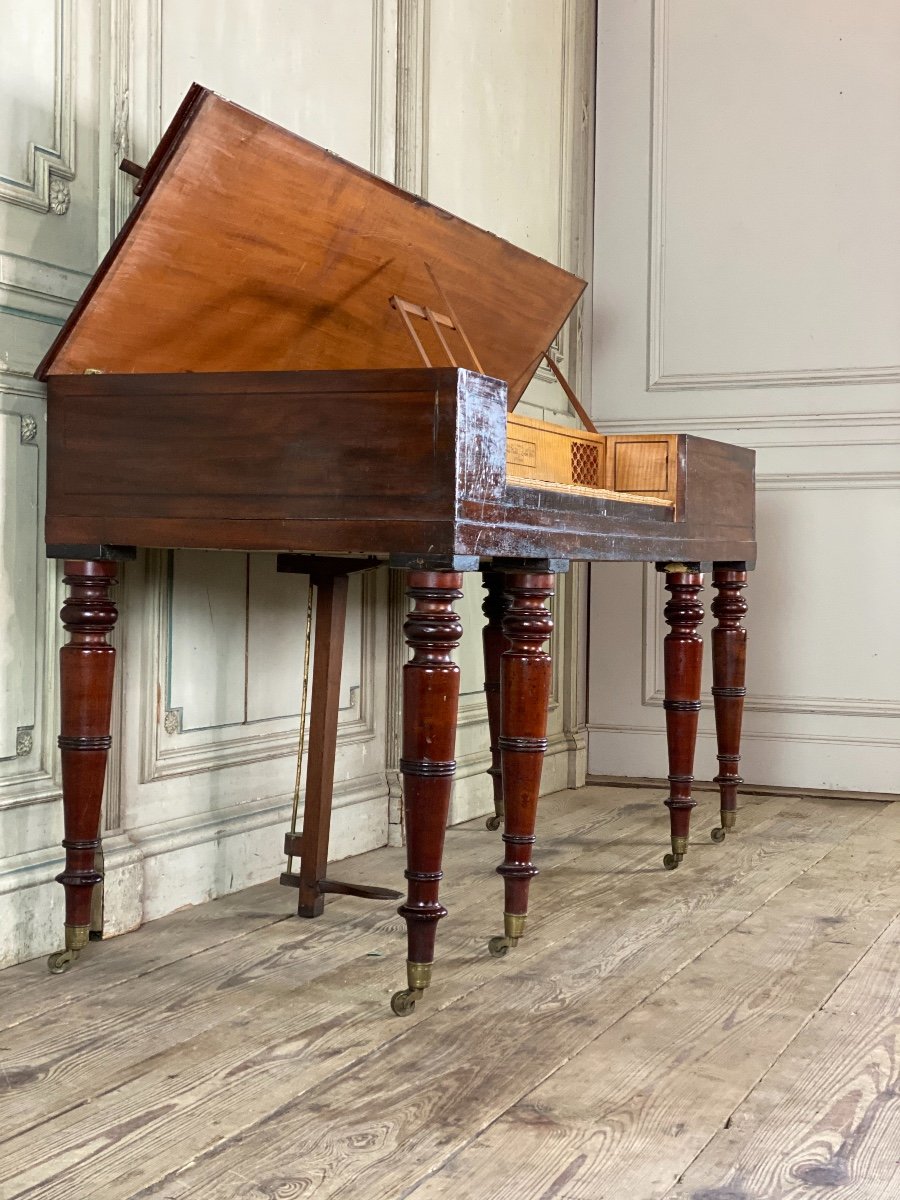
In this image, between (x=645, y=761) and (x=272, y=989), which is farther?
(x=645, y=761)

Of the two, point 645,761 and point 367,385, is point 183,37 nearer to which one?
point 367,385

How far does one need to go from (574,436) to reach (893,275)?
1.45 meters

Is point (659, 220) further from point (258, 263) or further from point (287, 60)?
point (258, 263)

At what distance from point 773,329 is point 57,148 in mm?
2575

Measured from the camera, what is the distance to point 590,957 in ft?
7.75

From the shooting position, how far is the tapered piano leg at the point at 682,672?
3176mm

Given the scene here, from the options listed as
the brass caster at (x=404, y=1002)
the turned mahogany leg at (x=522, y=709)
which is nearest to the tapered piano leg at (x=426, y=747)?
the brass caster at (x=404, y=1002)

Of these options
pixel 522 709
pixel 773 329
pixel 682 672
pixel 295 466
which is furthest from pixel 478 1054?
pixel 773 329

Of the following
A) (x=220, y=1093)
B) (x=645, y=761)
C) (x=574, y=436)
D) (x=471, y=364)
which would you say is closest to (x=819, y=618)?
(x=645, y=761)

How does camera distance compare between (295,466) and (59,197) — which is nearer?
(295,466)

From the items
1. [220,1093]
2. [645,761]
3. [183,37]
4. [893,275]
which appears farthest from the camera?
[645,761]

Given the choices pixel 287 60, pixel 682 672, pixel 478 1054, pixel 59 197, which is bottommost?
pixel 478 1054

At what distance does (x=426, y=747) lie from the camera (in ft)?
6.59

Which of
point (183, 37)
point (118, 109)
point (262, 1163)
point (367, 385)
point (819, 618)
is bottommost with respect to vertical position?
point (262, 1163)
